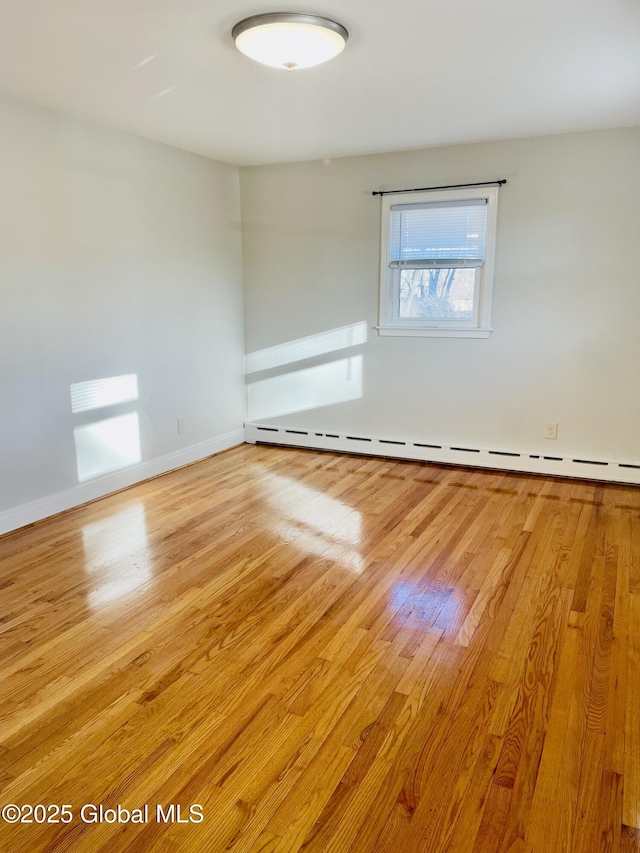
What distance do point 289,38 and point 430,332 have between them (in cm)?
262

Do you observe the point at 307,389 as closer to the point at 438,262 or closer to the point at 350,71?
the point at 438,262

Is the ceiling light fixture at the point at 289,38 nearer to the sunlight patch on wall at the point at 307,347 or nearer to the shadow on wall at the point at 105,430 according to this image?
the shadow on wall at the point at 105,430

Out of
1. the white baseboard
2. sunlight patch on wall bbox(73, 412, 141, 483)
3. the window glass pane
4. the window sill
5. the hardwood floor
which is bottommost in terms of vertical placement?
the hardwood floor

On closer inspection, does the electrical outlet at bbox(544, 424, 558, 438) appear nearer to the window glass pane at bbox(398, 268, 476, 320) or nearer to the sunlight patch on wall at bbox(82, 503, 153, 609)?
the window glass pane at bbox(398, 268, 476, 320)

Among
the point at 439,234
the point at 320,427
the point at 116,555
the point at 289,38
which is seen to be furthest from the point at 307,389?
the point at 289,38

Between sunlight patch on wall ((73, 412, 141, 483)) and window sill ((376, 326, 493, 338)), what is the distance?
2099 millimetres

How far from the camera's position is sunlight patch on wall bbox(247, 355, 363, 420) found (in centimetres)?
507

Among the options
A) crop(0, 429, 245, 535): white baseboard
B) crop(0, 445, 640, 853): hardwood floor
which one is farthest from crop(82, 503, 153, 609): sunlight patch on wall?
crop(0, 429, 245, 535): white baseboard

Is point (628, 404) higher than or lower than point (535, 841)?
higher

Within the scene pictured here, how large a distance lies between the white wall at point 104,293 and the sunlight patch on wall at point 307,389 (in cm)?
38

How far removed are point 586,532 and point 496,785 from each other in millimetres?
2083

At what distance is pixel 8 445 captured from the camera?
339 centimetres

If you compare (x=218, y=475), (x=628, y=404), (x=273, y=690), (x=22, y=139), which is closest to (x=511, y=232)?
(x=628, y=404)

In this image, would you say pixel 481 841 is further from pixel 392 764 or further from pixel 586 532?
pixel 586 532
